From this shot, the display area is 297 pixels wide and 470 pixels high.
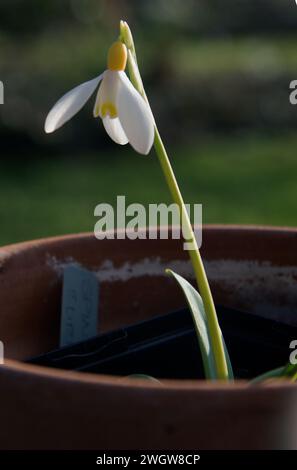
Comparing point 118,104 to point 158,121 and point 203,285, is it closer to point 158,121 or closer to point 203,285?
point 203,285

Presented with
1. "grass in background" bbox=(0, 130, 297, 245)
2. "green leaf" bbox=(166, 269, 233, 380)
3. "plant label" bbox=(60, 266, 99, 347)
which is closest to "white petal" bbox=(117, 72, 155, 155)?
"green leaf" bbox=(166, 269, 233, 380)

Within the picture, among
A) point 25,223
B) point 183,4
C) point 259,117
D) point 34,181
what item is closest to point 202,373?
point 25,223

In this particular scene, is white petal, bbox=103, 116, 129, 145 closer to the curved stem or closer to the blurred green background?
the curved stem

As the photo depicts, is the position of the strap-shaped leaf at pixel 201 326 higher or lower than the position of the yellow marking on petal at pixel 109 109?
lower

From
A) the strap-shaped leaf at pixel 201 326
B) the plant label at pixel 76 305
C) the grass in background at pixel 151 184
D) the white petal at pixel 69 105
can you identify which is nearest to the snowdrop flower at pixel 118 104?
the white petal at pixel 69 105

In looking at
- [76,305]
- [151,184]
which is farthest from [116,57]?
[151,184]
